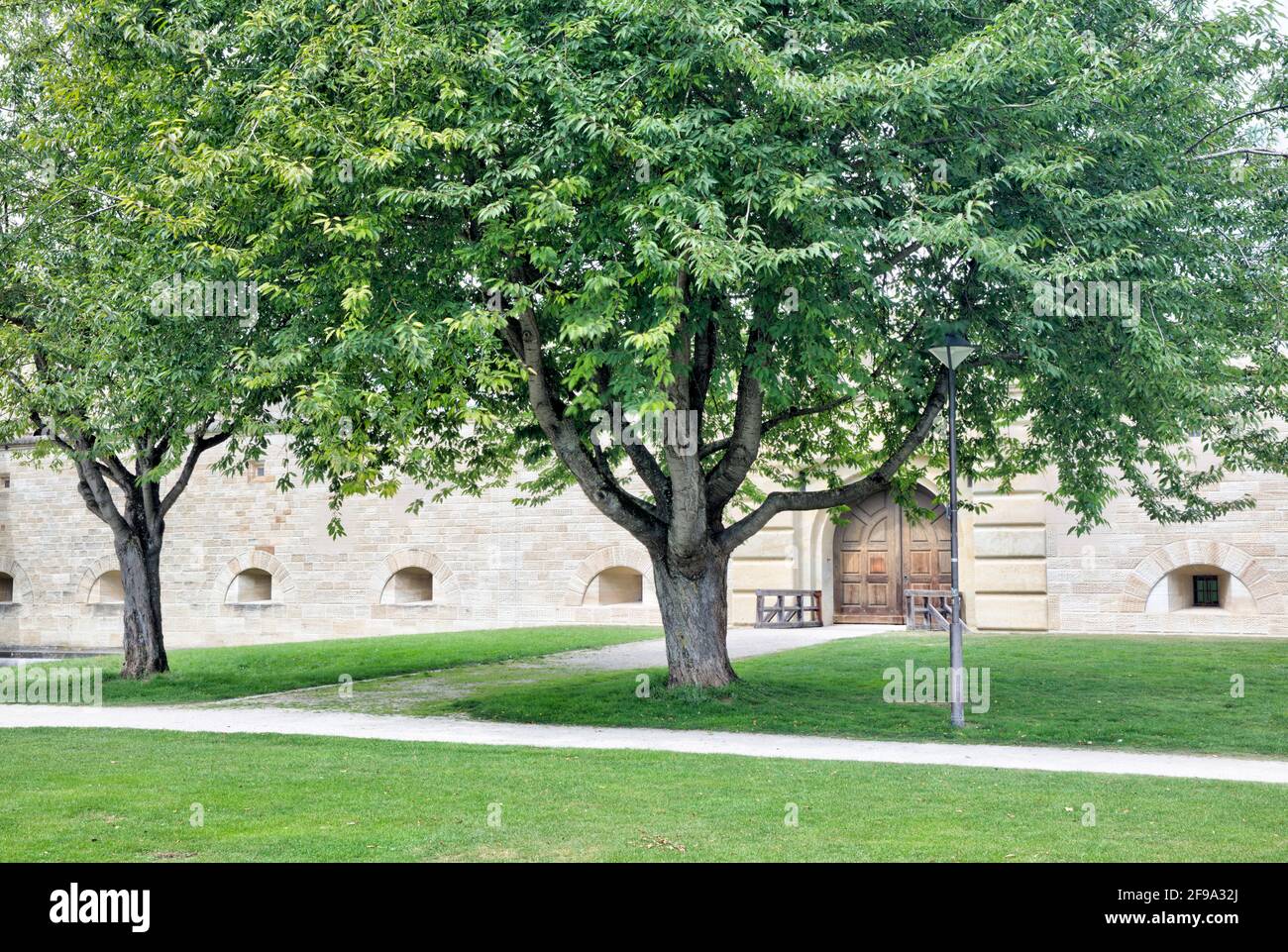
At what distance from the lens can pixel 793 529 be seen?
25828 mm

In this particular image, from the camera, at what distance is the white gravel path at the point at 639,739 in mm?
11336

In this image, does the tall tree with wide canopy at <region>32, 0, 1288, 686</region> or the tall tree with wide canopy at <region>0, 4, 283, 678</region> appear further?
the tall tree with wide canopy at <region>0, 4, 283, 678</region>

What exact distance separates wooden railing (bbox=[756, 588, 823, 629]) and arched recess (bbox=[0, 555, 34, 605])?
19.1 meters

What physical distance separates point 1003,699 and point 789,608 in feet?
34.4

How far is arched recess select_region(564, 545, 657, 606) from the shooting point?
2656cm

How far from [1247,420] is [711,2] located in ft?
27.2

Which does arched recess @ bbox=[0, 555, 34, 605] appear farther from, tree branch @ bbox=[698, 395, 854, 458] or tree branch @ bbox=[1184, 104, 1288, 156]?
tree branch @ bbox=[1184, 104, 1288, 156]

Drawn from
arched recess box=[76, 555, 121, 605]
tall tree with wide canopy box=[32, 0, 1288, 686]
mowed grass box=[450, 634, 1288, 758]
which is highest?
tall tree with wide canopy box=[32, 0, 1288, 686]

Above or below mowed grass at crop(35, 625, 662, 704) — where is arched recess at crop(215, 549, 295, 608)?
above

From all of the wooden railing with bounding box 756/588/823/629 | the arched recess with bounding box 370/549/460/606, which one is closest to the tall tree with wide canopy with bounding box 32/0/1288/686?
the wooden railing with bounding box 756/588/823/629

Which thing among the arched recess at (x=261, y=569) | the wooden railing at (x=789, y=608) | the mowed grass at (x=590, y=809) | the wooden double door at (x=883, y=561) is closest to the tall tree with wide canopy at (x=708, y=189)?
the mowed grass at (x=590, y=809)

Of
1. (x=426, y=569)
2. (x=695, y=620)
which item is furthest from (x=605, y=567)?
(x=695, y=620)

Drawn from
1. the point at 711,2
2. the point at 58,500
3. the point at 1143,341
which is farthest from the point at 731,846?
the point at 58,500

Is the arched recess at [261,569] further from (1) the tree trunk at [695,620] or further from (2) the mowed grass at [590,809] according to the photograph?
(2) the mowed grass at [590,809]
